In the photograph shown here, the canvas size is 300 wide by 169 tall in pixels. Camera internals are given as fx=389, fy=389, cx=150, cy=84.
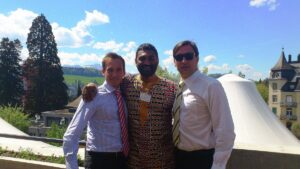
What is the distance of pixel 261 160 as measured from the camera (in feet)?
11.7

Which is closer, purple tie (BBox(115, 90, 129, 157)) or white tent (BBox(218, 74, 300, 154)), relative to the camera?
purple tie (BBox(115, 90, 129, 157))

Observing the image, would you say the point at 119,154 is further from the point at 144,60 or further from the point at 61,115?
the point at 61,115

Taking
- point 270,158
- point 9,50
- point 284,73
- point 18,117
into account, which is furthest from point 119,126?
point 284,73

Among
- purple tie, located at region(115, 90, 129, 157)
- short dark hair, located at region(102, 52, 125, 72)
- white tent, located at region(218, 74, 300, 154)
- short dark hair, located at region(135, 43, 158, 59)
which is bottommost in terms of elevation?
white tent, located at region(218, 74, 300, 154)

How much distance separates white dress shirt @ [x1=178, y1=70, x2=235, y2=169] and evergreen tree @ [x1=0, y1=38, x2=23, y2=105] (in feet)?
184

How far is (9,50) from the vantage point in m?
57.3

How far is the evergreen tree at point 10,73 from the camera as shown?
183 feet

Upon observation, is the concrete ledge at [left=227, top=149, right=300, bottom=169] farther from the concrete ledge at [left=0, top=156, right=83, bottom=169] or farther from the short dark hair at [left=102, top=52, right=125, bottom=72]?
the concrete ledge at [left=0, top=156, right=83, bottom=169]

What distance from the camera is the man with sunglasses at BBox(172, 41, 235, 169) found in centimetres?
298

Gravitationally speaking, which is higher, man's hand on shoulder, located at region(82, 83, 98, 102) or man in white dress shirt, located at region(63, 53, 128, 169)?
man's hand on shoulder, located at region(82, 83, 98, 102)

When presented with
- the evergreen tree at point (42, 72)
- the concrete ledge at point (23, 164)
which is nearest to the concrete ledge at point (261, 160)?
the concrete ledge at point (23, 164)

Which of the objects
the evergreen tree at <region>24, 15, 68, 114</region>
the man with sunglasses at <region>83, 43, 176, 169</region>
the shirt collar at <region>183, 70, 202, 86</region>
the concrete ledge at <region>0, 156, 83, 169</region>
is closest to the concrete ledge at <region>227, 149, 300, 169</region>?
the man with sunglasses at <region>83, 43, 176, 169</region>

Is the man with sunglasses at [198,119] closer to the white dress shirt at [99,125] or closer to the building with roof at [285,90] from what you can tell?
the white dress shirt at [99,125]

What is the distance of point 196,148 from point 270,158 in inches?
32.7
